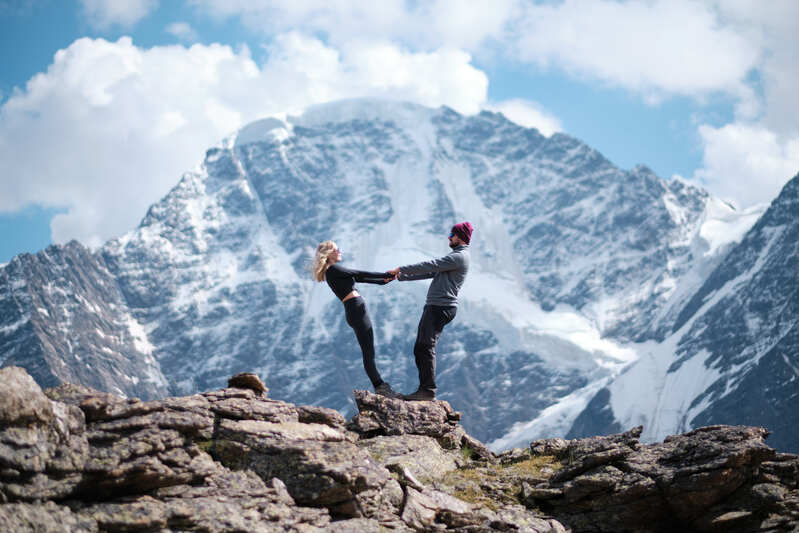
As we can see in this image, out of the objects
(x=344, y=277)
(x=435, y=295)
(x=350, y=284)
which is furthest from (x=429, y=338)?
(x=344, y=277)

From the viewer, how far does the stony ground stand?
35.9ft

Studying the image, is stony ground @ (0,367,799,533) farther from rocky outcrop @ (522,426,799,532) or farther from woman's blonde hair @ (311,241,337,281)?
woman's blonde hair @ (311,241,337,281)

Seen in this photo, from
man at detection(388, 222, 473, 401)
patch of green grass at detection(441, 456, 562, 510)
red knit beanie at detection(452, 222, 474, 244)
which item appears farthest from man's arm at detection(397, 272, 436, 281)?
patch of green grass at detection(441, 456, 562, 510)

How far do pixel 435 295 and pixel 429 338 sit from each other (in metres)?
0.94

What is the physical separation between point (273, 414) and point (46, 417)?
4131 mm

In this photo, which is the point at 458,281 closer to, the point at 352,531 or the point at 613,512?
the point at 613,512

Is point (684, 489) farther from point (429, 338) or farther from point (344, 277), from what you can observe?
point (344, 277)

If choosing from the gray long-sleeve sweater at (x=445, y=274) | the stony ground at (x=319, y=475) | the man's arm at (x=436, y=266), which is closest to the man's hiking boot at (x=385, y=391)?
the stony ground at (x=319, y=475)

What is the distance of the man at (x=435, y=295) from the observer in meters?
17.1

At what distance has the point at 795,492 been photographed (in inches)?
530

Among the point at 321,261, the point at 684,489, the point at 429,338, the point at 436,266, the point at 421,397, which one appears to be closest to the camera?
the point at 684,489

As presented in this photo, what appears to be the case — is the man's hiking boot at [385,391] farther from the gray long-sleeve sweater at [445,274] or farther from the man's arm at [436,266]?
the man's arm at [436,266]

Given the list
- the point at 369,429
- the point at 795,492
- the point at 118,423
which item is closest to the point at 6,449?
the point at 118,423

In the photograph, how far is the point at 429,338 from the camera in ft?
56.3
